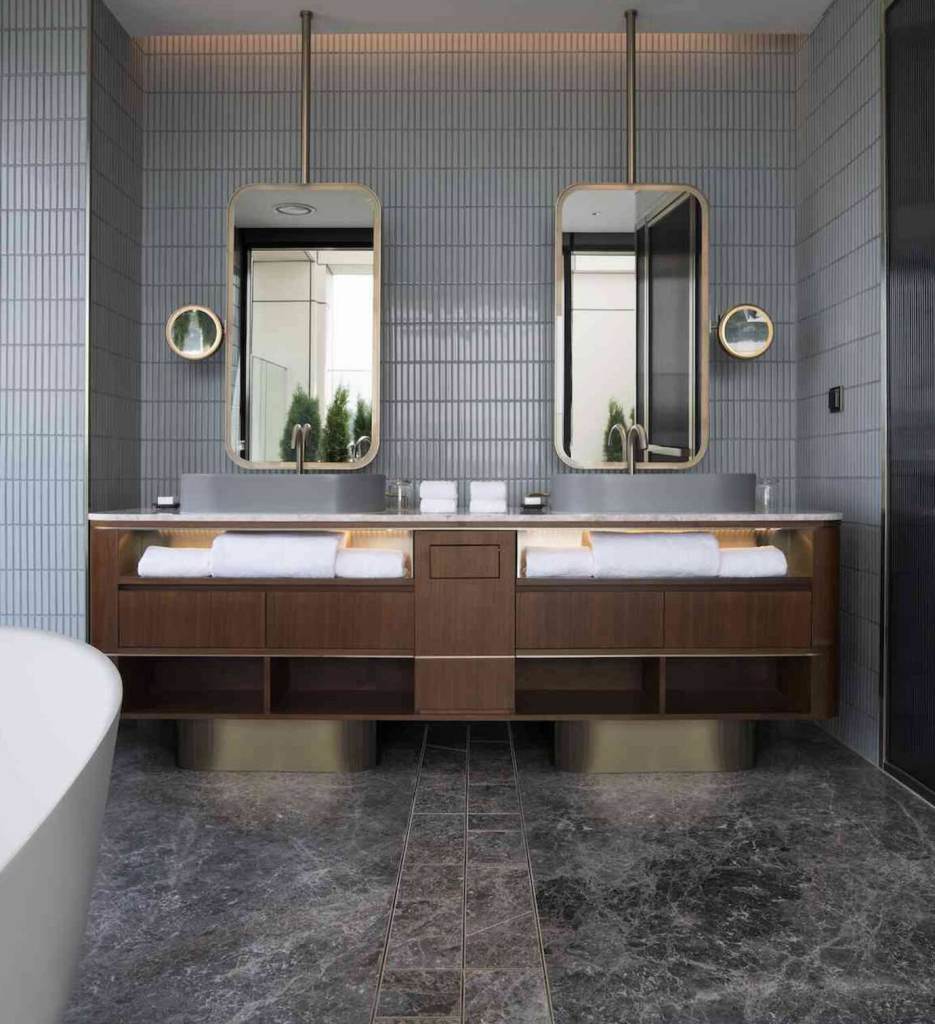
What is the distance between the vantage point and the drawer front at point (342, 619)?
8.82ft

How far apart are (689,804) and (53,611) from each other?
6.48ft

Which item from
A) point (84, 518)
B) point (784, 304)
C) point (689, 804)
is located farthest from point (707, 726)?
point (84, 518)

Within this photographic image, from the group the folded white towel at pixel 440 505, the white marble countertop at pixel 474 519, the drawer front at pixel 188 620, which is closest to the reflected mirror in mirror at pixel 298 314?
the folded white towel at pixel 440 505

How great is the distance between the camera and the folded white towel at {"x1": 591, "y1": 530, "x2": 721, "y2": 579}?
2.68 metres

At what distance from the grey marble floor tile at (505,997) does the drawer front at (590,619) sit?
3.75 ft

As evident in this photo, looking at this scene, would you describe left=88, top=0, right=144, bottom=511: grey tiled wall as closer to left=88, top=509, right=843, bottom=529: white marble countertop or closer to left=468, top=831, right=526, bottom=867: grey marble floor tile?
left=88, top=509, right=843, bottom=529: white marble countertop

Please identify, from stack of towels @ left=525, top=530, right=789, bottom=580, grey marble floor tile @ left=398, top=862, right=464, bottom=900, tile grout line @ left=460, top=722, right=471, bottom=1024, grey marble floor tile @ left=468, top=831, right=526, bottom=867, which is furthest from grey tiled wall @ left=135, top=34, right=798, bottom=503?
grey marble floor tile @ left=398, top=862, right=464, bottom=900

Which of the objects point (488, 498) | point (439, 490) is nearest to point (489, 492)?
point (488, 498)

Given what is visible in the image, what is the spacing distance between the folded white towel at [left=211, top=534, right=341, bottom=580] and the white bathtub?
46.8 inches

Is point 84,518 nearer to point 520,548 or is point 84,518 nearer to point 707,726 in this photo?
point 520,548

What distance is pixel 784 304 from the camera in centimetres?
338

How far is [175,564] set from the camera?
8.84 feet

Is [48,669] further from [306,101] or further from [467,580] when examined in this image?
[306,101]

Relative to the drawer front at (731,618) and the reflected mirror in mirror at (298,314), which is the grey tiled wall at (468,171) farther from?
the drawer front at (731,618)
